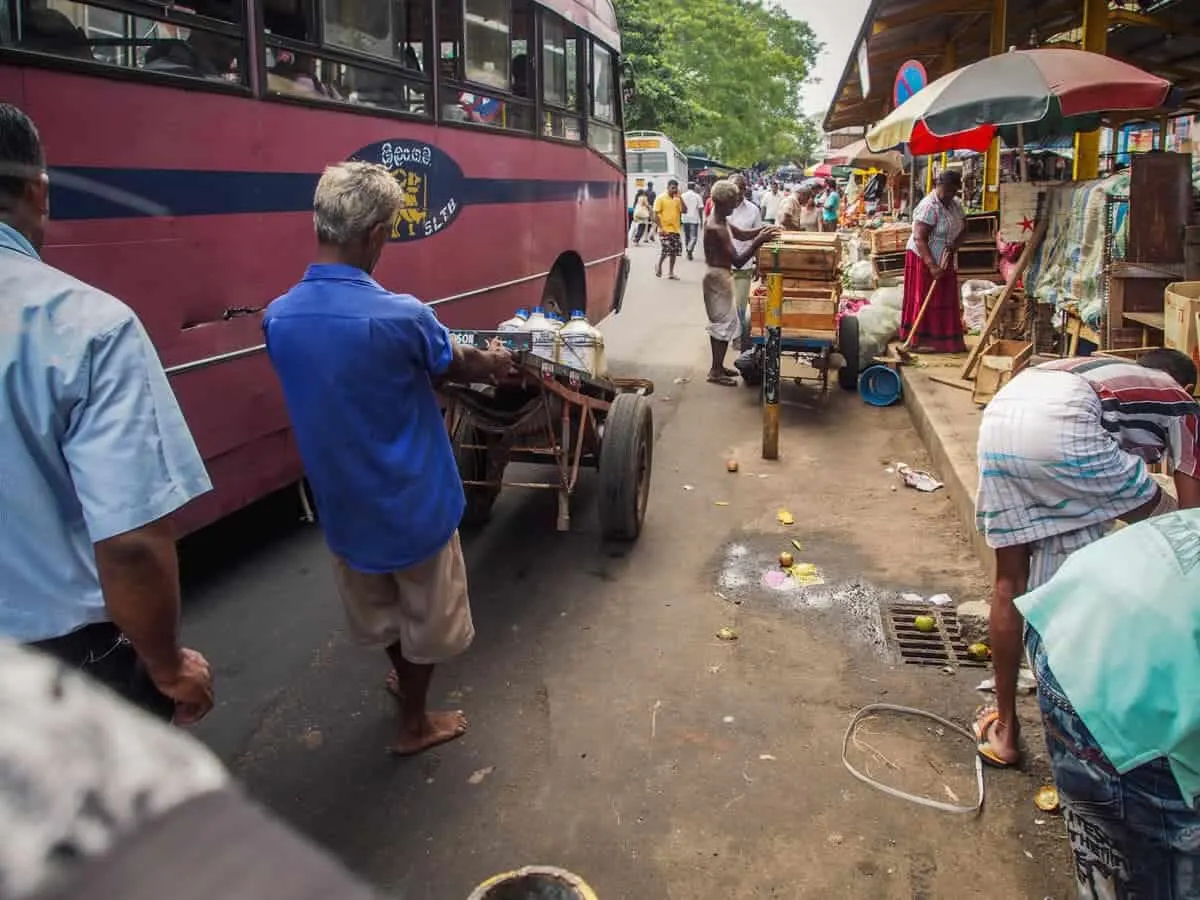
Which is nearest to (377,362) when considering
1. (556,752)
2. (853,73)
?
(556,752)

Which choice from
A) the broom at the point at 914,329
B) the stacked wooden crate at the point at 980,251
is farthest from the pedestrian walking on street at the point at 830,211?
the broom at the point at 914,329

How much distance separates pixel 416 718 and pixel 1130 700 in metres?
2.45

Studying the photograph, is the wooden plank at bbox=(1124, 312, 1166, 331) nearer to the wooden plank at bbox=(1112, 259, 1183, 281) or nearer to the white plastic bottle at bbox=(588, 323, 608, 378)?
the wooden plank at bbox=(1112, 259, 1183, 281)

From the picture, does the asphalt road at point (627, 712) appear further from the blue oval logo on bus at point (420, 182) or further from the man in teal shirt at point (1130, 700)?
the blue oval logo on bus at point (420, 182)

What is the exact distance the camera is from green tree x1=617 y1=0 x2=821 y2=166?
35438mm

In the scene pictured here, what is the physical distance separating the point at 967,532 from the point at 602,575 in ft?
6.90

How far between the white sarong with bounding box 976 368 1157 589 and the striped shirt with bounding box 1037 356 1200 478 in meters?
0.05

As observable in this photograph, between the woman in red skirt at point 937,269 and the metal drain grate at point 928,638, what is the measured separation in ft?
19.9

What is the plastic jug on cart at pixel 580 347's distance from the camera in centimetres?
546

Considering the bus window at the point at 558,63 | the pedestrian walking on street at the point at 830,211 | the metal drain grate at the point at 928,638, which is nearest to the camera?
the metal drain grate at the point at 928,638

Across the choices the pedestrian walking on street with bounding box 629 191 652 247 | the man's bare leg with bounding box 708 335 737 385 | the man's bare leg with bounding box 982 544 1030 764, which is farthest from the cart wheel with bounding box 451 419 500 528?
the pedestrian walking on street with bounding box 629 191 652 247

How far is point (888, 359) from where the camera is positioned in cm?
963

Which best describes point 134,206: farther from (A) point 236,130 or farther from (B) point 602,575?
(B) point 602,575

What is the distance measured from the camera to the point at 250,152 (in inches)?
190
